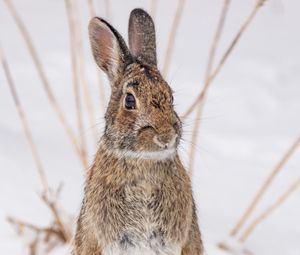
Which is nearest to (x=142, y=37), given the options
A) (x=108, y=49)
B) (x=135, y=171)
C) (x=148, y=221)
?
(x=108, y=49)

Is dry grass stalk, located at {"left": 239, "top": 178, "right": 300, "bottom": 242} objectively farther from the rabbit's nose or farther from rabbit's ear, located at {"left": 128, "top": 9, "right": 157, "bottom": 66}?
the rabbit's nose

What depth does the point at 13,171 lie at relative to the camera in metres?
5.62

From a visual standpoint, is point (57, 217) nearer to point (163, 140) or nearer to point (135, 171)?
point (135, 171)

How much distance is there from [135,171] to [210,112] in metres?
3.04

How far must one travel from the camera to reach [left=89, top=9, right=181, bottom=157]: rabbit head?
10.7 ft

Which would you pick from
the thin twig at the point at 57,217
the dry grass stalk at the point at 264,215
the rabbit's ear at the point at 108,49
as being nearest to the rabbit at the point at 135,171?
the rabbit's ear at the point at 108,49

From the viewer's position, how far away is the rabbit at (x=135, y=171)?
10.8ft

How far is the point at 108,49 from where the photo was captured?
142 inches

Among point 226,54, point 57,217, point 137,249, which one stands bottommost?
point 57,217

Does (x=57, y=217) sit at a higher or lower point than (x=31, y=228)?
higher

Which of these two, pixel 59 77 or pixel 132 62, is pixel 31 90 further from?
pixel 132 62

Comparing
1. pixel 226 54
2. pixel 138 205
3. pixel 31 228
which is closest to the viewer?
pixel 138 205

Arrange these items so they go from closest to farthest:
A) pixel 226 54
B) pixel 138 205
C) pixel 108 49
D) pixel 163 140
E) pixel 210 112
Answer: pixel 163 140
pixel 138 205
pixel 108 49
pixel 226 54
pixel 210 112

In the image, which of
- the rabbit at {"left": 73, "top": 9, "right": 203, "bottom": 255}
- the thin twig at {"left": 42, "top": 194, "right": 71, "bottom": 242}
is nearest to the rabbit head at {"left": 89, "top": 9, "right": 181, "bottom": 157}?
the rabbit at {"left": 73, "top": 9, "right": 203, "bottom": 255}
